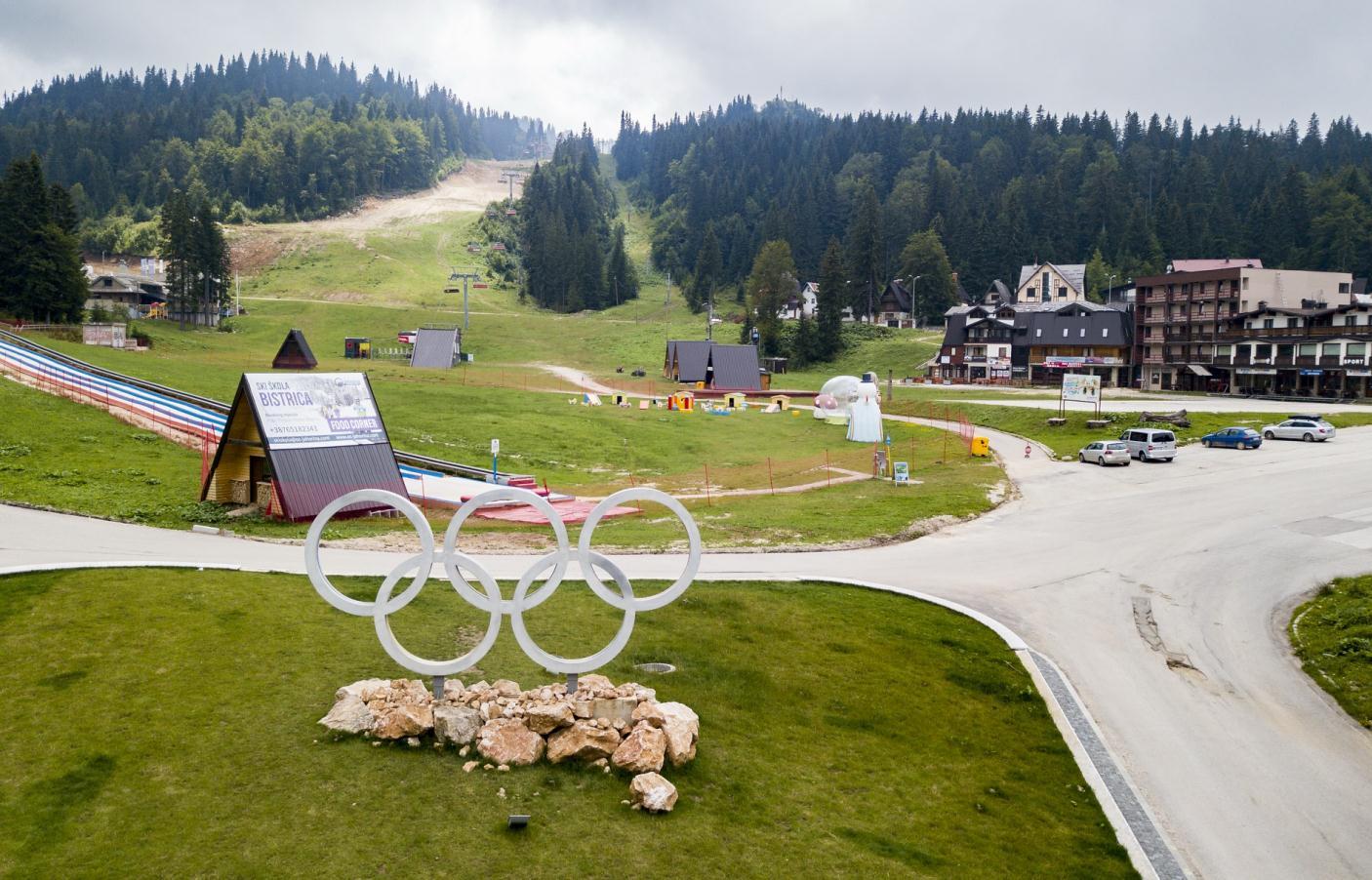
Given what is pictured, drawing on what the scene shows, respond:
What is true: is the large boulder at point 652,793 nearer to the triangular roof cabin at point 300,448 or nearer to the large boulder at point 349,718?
the large boulder at point 349,718

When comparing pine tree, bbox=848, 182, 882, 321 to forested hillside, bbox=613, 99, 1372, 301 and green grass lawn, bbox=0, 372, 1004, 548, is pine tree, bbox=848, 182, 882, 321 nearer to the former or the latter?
forested hillside, bbox=613, 99, 1372, 301

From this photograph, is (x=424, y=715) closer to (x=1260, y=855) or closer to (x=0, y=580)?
(x=0, y=580)

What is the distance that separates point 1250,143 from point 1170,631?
191 meters

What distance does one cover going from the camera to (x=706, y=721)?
15414 millimetres

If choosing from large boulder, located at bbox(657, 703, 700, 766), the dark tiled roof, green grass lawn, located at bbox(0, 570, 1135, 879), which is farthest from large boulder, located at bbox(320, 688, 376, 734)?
the dark tiled roof

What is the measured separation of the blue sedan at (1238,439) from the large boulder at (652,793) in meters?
48.7

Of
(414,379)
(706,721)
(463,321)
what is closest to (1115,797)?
(706,721)

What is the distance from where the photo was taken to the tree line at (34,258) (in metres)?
73.3

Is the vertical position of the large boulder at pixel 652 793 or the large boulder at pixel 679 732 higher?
the large boulder at pixel 679 732

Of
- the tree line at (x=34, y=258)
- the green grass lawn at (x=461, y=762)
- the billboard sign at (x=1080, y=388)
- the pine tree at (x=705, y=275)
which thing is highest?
the pine tree at (x=705, y=275)

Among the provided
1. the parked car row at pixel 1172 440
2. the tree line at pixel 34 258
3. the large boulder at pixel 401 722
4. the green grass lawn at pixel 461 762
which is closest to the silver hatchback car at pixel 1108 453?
the parked car row at pixel 1172 440

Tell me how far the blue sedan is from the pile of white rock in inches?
1855

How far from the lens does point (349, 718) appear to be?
45.7ft

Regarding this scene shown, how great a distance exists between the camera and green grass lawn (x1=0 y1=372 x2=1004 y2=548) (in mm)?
29984
